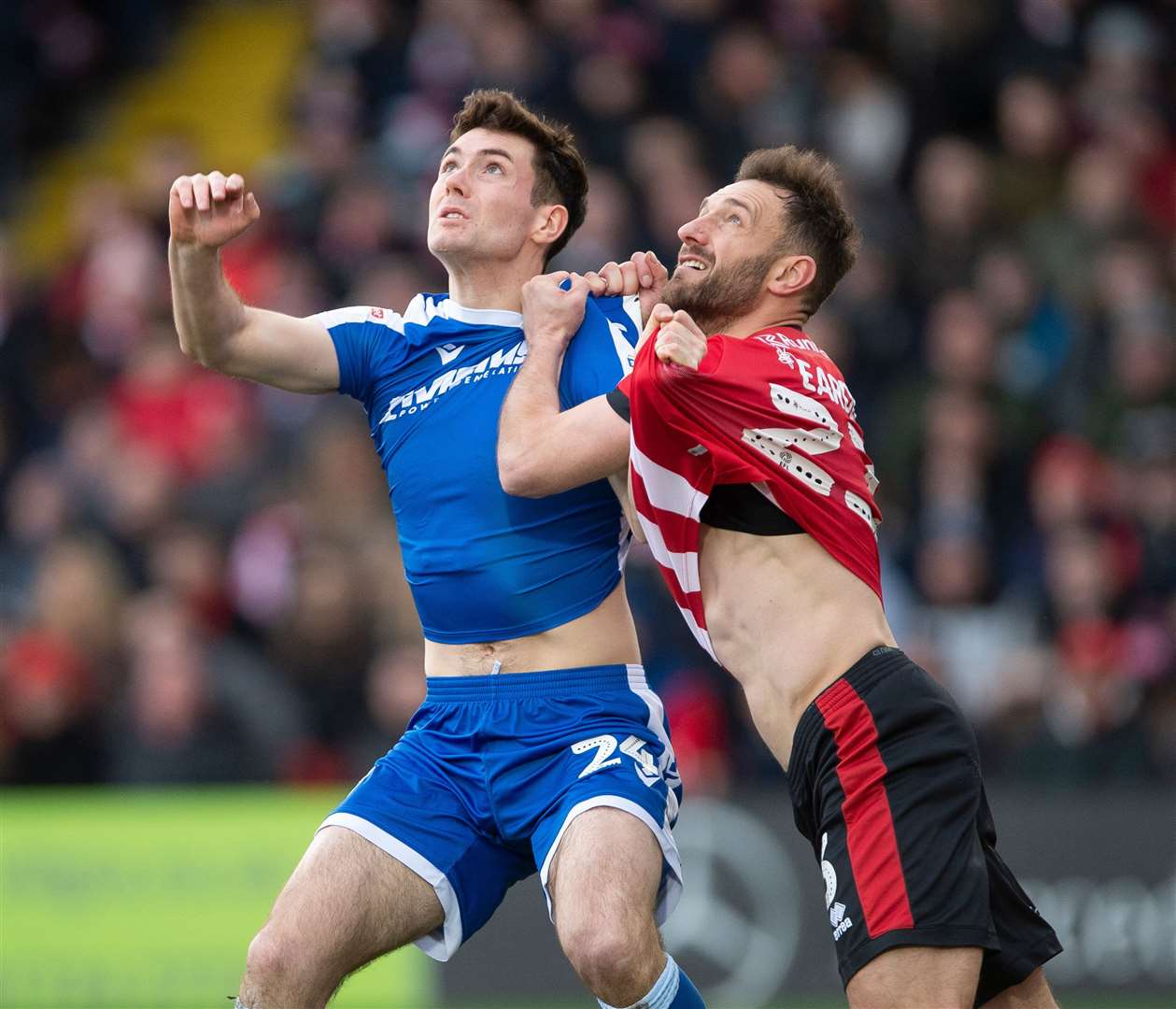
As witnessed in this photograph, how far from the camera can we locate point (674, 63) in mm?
12961

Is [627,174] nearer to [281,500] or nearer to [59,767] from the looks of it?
[281,500]

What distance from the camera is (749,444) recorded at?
5.20m

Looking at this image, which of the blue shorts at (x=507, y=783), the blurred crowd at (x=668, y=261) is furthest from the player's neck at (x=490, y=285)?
the blurred crowd at (x=668, y=261)

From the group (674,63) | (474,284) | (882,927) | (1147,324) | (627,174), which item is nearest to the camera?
(882,927)

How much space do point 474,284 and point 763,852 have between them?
180 inches

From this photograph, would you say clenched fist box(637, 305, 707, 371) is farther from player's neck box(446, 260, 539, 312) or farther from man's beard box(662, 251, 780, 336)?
player's neck box(446, 260, 539, 312)

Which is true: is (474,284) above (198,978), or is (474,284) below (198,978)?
above

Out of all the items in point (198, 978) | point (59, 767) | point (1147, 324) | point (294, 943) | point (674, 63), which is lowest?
point (198, 978)

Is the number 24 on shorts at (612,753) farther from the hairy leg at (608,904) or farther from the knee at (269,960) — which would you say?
the knee at (269,960)

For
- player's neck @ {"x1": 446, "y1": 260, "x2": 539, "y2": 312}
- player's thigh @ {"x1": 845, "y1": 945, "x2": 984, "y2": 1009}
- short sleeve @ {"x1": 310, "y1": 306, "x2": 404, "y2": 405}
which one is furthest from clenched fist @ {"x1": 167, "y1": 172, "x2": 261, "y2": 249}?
player's thigh @ {"x1": 845, "y1": 945, "x2": 984, "y2": 1009}

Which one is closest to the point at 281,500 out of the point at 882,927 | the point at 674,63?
the point at 674,63

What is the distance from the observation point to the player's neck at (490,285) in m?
6.12

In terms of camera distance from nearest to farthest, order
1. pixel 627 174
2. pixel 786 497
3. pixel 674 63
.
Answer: pixel 786 497
pixel 627 174
pixel 674 63

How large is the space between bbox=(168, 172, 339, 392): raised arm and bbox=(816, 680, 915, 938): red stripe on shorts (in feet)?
6.54
